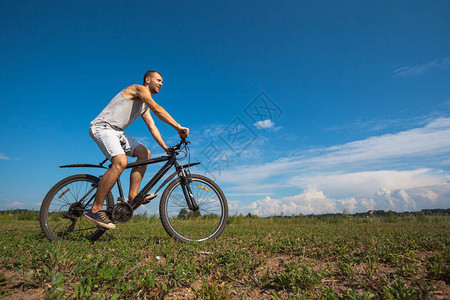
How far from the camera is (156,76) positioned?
4.78 meters

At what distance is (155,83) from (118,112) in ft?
2.84

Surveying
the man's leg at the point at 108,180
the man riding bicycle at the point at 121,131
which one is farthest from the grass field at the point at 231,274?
the man riding bicycle at the point at 121,131

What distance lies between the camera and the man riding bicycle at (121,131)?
14.1 feet

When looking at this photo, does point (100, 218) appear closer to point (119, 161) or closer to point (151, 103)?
point (119, 161)

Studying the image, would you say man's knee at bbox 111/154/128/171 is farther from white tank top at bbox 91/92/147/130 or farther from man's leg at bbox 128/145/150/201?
white tank top at bbox 91/92/147/130

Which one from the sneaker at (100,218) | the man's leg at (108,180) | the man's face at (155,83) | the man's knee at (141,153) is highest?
the man's face at (155,83)

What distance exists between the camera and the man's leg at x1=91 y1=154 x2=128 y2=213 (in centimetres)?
431

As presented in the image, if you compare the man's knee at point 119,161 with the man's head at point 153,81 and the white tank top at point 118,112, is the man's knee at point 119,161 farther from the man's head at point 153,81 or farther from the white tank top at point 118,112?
the man's head at point 153,81

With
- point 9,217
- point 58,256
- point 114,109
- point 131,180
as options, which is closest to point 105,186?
point 131,180

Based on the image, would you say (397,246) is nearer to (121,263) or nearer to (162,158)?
(121,263)

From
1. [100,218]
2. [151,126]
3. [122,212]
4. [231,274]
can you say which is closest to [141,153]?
[151,126]

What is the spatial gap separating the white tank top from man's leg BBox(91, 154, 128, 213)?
0.62 meters

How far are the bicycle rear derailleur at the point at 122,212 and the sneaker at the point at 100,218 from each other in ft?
0.54

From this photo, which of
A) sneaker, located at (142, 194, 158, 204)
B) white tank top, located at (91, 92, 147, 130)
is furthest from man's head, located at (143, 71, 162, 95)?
sneaker, located at (142, 194, 158, 204)
